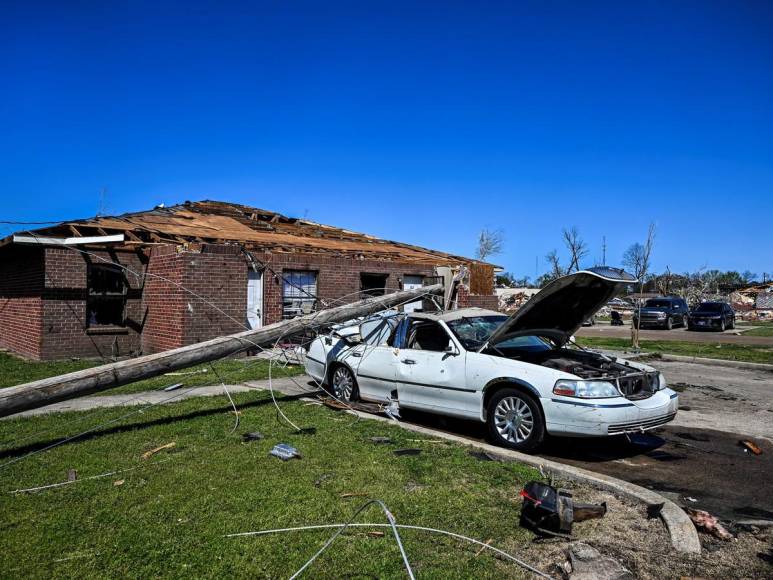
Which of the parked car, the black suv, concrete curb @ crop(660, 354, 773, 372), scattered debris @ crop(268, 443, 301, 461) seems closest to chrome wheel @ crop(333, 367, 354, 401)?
scattered debris @ crop(268, 443, 301, 461)

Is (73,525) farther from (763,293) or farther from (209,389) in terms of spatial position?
(763,293)

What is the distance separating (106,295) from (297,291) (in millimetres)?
4869

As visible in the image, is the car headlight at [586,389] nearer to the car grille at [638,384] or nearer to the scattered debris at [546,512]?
the car grille at [638,384]

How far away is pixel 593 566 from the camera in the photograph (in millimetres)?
3650

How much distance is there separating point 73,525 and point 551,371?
4772 millimetres

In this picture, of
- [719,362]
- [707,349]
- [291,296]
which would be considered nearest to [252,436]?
[291,296]

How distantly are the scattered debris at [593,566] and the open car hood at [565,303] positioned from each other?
3098 millimetres

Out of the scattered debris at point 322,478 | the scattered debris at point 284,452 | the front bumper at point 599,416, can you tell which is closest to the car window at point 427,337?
the front bumper at point 599,416

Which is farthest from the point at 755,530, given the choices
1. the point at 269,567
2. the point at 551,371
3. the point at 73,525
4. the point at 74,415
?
the point at 74,415

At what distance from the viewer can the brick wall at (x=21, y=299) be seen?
1339cm

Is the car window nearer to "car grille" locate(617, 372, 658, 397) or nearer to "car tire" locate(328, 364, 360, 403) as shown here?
Answer: "car tire" locate(328, 364, 360, 403)

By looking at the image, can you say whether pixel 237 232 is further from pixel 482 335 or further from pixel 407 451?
pixel 407 451

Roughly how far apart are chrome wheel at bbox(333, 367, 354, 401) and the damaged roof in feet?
20.7

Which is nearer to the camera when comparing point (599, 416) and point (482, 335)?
point (599, 416)
